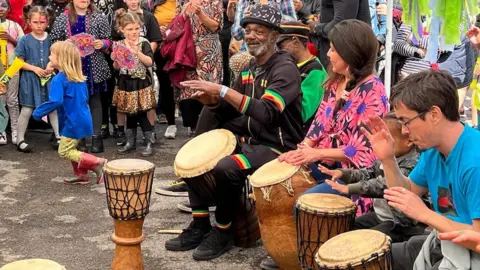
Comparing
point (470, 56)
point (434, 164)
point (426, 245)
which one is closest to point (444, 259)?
point (426, 245)

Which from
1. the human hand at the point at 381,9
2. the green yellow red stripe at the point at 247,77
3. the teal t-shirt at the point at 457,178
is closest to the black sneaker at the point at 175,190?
the green yellow red stripe at the point at 247,77

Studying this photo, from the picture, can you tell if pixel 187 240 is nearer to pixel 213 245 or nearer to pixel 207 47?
pixel 213 245

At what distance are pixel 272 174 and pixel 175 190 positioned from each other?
211 cm

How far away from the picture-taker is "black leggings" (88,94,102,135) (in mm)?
7578

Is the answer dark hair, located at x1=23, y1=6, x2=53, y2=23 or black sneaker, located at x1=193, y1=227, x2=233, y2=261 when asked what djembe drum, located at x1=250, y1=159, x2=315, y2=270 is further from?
dark hair, located at x1=23, y1=6, x2=53, y2=23

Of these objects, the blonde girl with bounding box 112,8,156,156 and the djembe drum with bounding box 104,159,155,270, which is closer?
the djembe drum with bounding box 104,159,155,270

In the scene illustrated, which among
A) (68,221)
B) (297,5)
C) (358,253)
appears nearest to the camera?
(358,253)

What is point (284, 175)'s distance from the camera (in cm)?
419

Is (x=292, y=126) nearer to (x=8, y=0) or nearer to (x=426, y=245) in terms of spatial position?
(x=426, y=245)

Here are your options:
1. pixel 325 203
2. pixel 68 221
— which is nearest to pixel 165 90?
pixel 68 221

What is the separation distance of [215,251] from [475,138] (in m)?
2.32

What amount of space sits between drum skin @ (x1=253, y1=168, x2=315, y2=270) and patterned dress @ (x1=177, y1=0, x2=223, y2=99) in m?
3.46

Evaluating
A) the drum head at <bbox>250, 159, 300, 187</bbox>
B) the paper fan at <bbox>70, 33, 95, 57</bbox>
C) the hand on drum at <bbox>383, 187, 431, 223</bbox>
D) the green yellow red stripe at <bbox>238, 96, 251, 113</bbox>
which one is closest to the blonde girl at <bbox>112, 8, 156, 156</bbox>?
the paper fan at <bbox>70, 33, 95, 57</bbox>

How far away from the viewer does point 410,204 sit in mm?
2973
